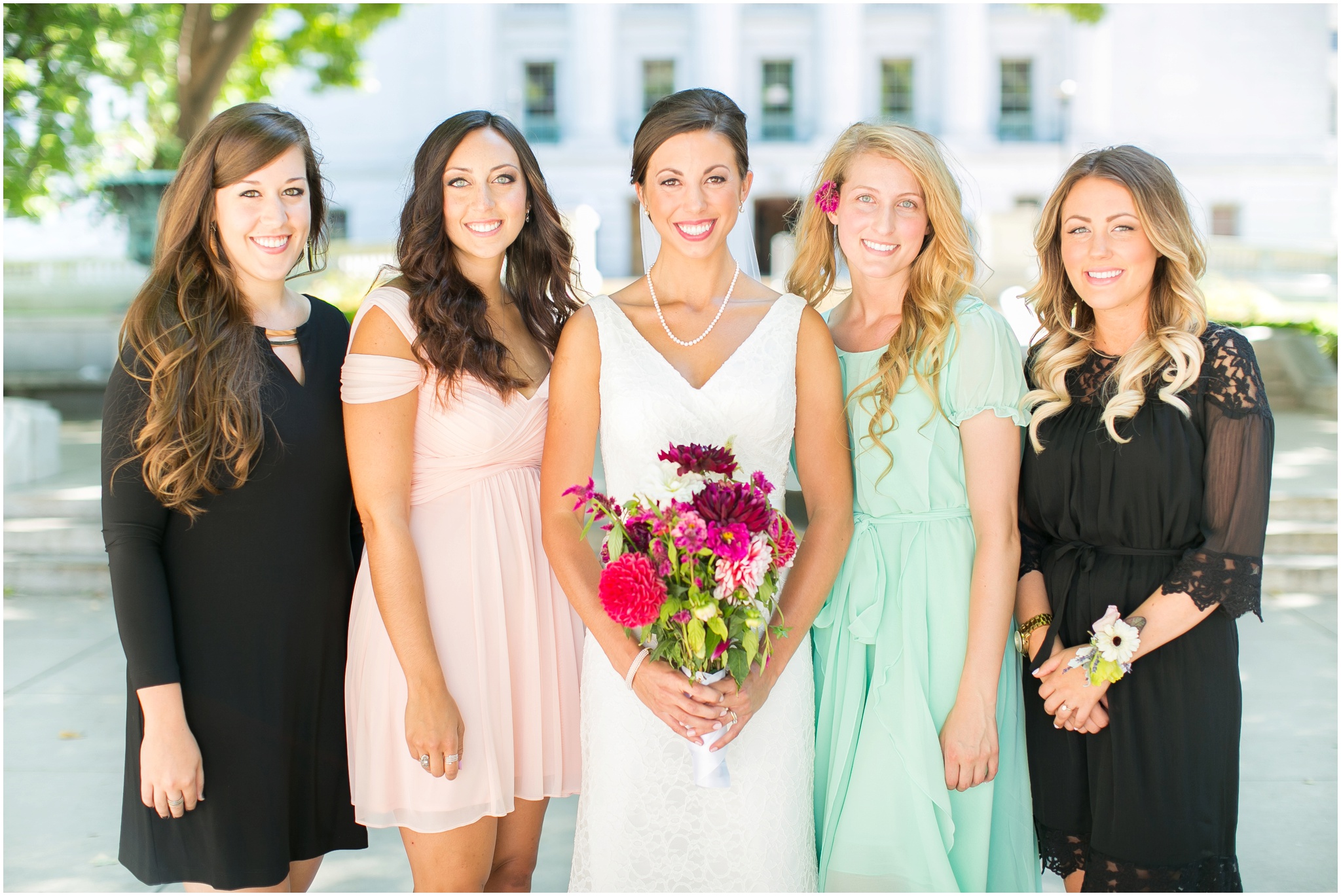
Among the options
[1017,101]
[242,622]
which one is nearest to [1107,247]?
[242,622]

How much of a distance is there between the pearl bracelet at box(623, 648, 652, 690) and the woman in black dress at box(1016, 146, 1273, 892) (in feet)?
3.78

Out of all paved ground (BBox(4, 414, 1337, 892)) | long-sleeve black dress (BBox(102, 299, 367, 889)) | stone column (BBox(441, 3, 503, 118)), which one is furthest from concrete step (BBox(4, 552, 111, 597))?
stone column (BBox(441, 3, 503, 118))

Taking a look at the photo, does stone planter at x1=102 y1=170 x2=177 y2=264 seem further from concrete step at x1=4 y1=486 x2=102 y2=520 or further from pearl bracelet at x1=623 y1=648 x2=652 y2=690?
pearl bracelet at x1=623 y1=648 x2=652 y2=690

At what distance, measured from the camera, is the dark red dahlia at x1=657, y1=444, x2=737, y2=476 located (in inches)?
87.8

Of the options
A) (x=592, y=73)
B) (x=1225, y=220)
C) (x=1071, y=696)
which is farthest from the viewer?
(x=592, y=73)

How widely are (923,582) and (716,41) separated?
117 feet

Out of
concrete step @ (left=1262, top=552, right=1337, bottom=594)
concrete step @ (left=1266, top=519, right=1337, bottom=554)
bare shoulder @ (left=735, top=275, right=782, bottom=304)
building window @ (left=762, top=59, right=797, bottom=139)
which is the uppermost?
building window @ (left=762, top=59, right=797, bottom=139)

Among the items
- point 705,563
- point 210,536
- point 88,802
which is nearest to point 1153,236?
point 705,563

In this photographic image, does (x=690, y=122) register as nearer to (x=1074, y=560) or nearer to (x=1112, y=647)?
(x=1074, y=560)

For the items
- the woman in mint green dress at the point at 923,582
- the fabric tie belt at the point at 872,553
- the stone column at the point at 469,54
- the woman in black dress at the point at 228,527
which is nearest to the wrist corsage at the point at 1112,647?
the woman in mint green dress at the point at 923,582

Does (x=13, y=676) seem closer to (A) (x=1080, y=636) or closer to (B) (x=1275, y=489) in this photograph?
(A) (x=1080, y=636)

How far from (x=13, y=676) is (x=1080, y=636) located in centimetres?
614

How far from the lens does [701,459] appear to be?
7.31ft

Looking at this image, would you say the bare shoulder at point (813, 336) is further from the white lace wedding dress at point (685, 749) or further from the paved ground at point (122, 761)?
the paved ground at point (122, 761)
